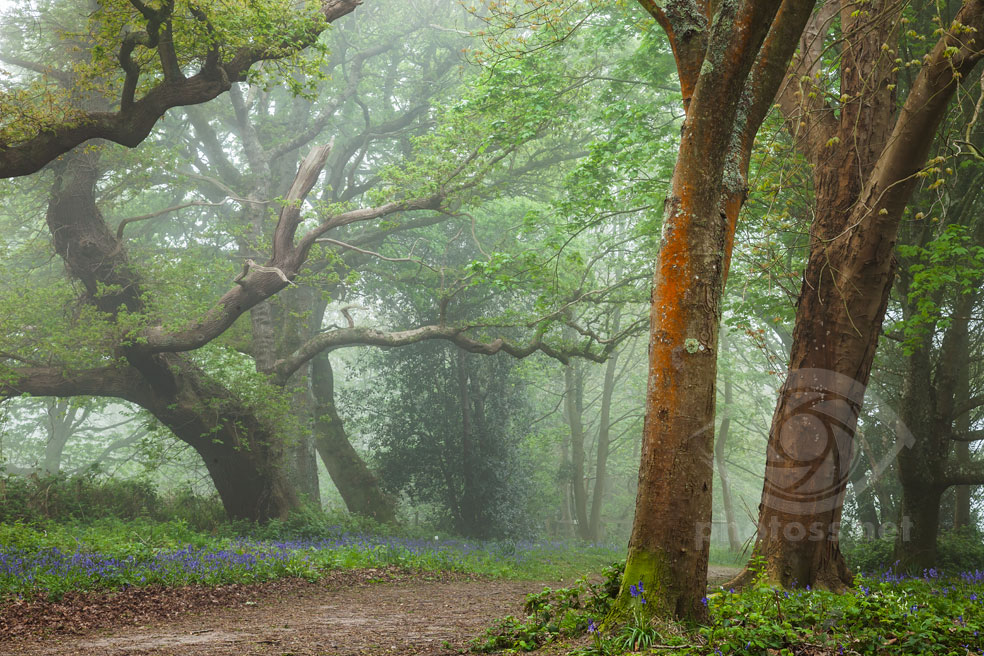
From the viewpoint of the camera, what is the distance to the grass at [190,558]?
7.54 m

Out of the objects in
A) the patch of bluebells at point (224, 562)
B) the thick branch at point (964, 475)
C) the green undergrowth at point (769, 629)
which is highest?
the thick branch at point (964, 475)

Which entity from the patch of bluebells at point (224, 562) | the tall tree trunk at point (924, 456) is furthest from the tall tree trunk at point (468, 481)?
the tall tree trunk at point (924, 456)

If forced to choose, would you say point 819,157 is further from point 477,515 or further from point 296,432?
point 477,515

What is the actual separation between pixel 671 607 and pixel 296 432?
13.4 metres

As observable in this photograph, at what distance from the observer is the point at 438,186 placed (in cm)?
1591

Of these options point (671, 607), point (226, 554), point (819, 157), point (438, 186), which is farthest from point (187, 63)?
point (671, 607)

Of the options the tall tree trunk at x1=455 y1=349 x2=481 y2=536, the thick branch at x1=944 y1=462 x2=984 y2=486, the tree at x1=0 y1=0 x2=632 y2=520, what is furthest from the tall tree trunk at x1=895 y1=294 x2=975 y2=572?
the tall tree trunk at x1=455 y1=349 x2=481 y2=536

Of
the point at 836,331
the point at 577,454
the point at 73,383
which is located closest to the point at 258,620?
the point at 836,331

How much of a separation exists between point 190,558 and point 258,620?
288 cm

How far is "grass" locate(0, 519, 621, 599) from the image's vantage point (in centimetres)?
754

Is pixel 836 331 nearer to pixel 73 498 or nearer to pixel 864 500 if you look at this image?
pixel 864 500

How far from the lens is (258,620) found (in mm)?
6805

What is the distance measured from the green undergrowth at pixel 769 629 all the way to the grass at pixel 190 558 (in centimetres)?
542

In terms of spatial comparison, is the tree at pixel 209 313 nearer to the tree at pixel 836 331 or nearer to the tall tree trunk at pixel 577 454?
the tree at pixel 836 331
